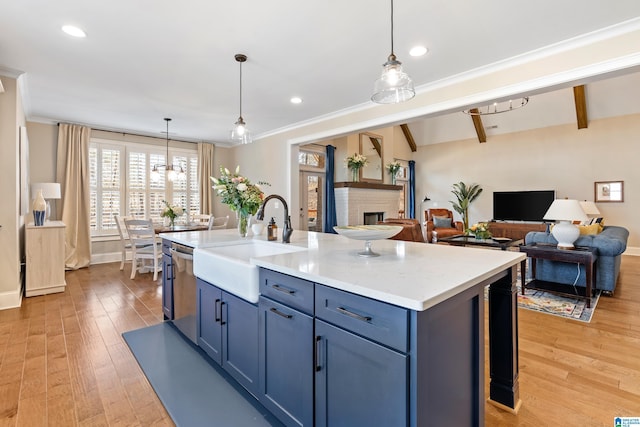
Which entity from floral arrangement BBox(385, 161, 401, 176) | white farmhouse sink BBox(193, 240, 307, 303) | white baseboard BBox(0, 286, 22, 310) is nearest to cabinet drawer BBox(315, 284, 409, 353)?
white farmhouse sink BBox(193, 240, 307, 303)

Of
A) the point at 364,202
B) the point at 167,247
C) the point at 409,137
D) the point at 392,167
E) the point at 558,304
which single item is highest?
the point at 409,137

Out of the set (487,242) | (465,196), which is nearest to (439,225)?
(465,196)

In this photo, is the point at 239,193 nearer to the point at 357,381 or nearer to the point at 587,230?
the point at 357,381

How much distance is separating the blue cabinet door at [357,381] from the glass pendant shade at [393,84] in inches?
61.2

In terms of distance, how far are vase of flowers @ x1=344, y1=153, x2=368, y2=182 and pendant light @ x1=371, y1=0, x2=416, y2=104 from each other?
5904 millimetres

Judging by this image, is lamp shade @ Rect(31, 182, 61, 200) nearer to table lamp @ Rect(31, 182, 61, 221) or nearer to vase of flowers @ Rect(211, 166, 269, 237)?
table lamp @ Rect(31, 182, 61, 221)

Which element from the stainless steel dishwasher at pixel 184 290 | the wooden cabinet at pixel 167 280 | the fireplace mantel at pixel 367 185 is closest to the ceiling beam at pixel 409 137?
the fireplace mantel at pixel 367 185

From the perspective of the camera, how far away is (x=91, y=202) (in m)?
6.07

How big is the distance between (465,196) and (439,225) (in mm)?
1894

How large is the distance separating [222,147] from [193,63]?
4.61 metres

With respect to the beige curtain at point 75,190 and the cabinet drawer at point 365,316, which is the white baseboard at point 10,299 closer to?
the beige curtain at point 75,190

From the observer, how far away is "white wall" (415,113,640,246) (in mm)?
7098

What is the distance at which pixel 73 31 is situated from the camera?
8.68 feet

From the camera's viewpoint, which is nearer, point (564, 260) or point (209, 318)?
point (209, 318)
